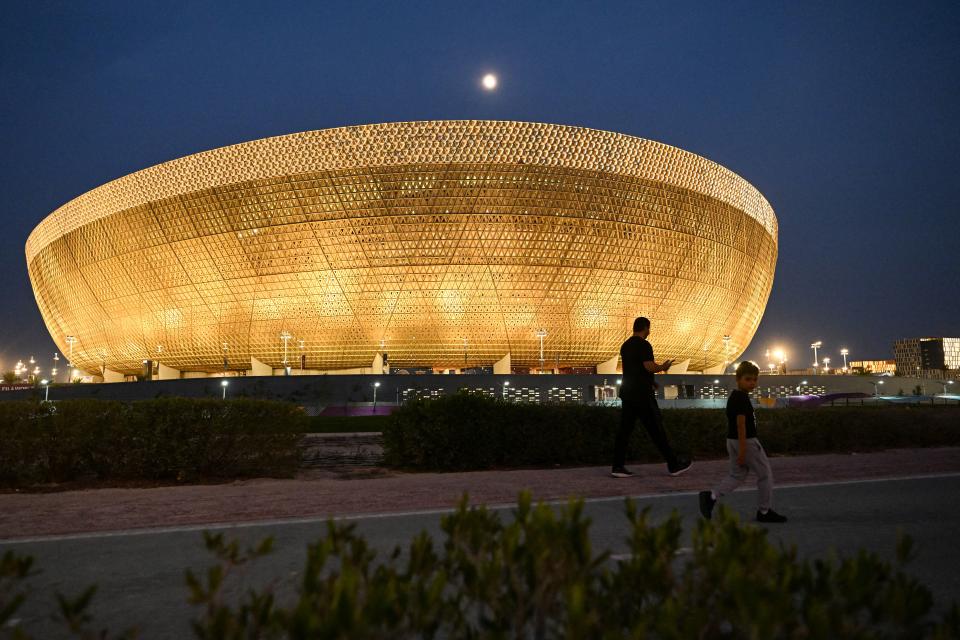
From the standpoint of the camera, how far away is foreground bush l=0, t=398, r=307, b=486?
738 centimetres

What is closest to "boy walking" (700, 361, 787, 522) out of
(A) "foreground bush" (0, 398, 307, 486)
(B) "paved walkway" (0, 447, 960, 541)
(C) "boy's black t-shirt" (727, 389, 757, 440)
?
(C) "boy's black t-shirt" (727, 389, 757, 440)

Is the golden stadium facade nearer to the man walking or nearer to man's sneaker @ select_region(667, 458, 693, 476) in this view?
the man walking

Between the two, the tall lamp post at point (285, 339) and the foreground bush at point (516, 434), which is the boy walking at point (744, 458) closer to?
the foreground bush at point (516, 434)

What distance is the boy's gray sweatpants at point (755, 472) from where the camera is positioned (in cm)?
508

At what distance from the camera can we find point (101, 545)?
4414 millimetres

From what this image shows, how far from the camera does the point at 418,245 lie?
36250 mm

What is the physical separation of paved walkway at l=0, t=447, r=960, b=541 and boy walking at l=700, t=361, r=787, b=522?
1.20 m

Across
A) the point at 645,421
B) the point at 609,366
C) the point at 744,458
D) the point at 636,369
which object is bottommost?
the point at 744,458

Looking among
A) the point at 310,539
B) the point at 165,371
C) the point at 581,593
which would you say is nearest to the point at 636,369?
the point at 310,539

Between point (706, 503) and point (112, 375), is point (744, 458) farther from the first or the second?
point (112, 375)

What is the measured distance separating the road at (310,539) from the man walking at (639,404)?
3.50ft

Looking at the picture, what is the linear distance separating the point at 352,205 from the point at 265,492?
100ft

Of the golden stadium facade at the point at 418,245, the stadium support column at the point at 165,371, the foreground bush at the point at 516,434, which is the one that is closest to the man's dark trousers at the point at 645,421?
the foreground bush at the point at 516,434

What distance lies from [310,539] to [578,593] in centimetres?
353
